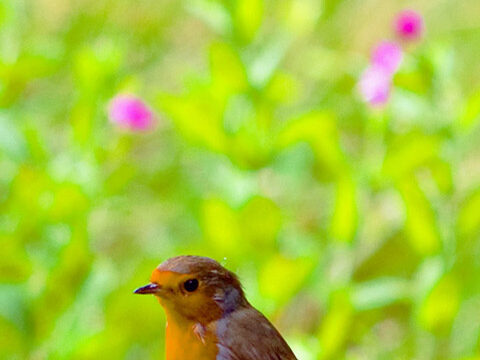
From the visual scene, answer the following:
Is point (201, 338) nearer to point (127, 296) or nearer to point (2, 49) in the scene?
point (127, 296)

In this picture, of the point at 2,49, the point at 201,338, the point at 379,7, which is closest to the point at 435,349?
the point at 201,338

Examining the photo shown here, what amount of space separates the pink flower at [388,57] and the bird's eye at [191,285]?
4.21ft

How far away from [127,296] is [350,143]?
2.08m

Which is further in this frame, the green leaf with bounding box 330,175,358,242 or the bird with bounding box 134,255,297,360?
the green leaf with bounding box 330,175,358,242

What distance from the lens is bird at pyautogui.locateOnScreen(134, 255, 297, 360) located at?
4.83ft

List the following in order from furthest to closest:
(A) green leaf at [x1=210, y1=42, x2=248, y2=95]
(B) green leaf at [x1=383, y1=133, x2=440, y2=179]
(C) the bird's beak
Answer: (A) green leaf at [x1=210, y1=42, x2=248, y2=95], (B) green leaf at [x1=383, y1=133, x2=440, y2=179], (C) the bird's beak

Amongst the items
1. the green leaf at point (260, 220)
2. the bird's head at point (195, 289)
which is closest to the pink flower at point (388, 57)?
the green leaf at point (260, 220)

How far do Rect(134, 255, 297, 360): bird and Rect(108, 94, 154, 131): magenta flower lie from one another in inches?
50.2

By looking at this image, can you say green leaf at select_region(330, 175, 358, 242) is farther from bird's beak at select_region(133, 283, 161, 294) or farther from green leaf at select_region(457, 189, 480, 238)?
bird's beak at select_region(133, 283, 161, 294)

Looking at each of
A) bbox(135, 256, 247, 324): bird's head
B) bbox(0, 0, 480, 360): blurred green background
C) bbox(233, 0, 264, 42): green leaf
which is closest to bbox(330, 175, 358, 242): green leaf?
bbox(0, 0, 480, 360): blurred green background

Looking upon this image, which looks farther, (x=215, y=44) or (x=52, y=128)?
(x=52, y=128)

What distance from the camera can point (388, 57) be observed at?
264cm

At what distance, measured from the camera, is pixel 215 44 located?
106 inches

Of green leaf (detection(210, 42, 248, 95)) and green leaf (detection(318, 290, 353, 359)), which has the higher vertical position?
green leaf (detection(210, 42, 248, 95))
